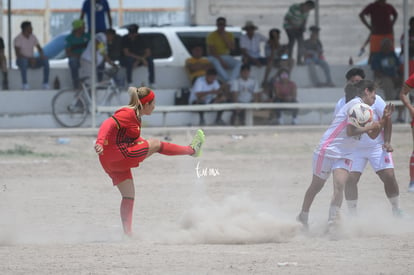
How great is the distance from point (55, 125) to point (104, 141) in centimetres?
1025

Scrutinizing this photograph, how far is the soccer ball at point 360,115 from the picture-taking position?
26.6 ft

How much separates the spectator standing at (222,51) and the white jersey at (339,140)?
33.3 ft

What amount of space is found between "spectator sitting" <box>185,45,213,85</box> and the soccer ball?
10.3 meters

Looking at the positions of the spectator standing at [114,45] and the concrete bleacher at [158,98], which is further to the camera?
the spectator standing at [114,45]

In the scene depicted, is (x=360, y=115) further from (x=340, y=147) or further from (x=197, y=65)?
(x=197, y=65)

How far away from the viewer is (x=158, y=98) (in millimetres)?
18344

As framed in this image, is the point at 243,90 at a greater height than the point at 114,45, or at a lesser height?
lesser

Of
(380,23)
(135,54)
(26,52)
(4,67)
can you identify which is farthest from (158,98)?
(380,23)

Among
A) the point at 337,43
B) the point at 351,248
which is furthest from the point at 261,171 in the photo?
the point at 337,43

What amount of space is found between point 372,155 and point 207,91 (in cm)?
945

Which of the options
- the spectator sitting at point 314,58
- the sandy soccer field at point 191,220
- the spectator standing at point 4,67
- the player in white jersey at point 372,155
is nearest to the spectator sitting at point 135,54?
the spectator standing at point 4,67

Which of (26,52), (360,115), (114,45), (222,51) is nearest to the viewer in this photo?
(360,115)

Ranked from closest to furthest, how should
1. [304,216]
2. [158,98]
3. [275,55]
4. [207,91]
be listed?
[304,216]
[207,91]
[158,98]
[275,55]

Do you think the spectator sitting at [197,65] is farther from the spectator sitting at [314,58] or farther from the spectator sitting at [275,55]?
the spectator sitting at [314,58]
